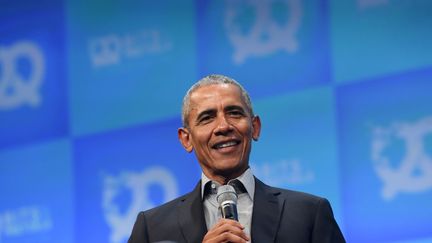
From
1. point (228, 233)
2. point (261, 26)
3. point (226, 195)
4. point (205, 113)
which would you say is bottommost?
point (228, 233)

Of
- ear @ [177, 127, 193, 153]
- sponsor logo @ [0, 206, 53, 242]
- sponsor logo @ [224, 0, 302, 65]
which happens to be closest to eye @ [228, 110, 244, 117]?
ear @ [177, 127, 193, 153]

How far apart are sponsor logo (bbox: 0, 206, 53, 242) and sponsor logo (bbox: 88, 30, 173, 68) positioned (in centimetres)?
72

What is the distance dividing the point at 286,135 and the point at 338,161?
27cm

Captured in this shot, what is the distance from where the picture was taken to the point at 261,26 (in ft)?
13.3

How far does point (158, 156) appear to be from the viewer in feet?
13.7

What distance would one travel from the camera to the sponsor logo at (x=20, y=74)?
15.0 feet

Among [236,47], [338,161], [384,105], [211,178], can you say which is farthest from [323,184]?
[211,178]

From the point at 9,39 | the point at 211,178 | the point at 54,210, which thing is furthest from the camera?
the point at 9,39

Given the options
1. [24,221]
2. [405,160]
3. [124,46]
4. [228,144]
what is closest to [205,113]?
[228,144]

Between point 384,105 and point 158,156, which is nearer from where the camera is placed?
point 384,105

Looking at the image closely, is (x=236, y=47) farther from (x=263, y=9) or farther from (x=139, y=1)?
(x=139, y=1)

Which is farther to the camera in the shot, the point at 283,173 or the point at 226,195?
the point at 283,173

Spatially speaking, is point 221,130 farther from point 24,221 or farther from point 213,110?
point 24,221

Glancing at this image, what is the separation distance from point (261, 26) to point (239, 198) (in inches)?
56.6
